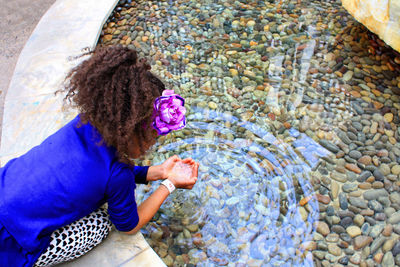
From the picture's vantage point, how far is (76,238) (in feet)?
4.66

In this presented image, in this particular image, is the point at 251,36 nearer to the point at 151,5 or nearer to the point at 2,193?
the point at 151,5

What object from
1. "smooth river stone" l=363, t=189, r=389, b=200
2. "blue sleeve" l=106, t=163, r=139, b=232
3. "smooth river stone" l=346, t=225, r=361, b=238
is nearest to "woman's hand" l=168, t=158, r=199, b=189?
"blue sleeve" l=106, t=163, r=139, b=232

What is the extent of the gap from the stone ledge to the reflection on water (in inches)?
28.7

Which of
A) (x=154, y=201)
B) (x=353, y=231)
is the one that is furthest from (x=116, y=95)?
(x=353, y=231)

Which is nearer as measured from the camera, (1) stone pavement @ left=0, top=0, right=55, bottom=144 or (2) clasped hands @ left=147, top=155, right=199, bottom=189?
(2) clasped hands @ left=147, top=155, right=199, bottom=189

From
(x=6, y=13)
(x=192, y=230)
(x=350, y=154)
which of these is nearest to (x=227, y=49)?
(x=350, y=154)

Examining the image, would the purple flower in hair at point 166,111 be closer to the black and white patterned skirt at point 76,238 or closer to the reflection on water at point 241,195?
the black and white patterned skirt at point 76,238

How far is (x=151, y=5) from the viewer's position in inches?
118

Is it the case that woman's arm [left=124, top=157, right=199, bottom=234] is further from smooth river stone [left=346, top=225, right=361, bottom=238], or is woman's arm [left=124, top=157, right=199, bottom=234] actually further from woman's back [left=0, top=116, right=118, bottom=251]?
smooth river stone [left=346, top=225, right=361, bottom=238]

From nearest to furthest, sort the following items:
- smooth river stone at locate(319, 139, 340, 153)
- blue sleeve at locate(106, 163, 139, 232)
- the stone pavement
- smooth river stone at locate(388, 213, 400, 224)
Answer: blue sleeve at locate(106, 163, 139, 232) < smooth river stone at locate(388, 213, 400, 224) < smooth river stone at locate(319, 139, 340, 153) < the stone pavement

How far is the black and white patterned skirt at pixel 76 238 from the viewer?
1.39 m

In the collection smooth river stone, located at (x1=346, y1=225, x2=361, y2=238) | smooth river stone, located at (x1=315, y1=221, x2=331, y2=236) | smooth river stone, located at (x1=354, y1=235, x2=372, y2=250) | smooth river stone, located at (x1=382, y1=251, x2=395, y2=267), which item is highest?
smooth river stone, located at (x1=315, y1=221, x2=331, y2=236)

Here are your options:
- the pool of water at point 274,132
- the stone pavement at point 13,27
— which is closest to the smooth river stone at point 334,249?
the pool of water at point 274,132

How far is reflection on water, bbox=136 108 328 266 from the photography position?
5.62ft
